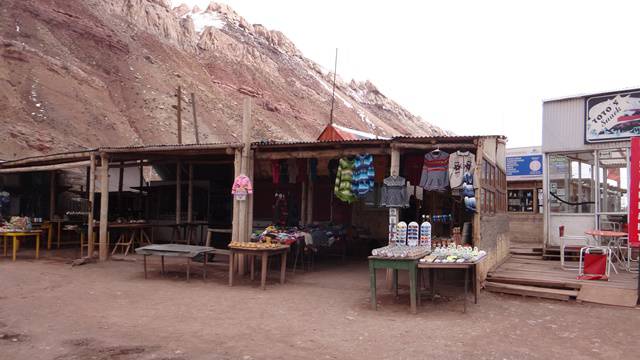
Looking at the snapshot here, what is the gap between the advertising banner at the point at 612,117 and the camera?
1124 centimetres

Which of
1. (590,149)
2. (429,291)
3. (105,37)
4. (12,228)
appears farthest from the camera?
(105,37)

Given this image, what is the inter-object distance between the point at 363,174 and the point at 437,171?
62.6 inches

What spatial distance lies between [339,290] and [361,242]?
5.73m

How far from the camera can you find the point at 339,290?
30.3 ft

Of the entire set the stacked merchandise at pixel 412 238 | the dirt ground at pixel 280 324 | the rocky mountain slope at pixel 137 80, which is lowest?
the dirt ground at pixel 280 324

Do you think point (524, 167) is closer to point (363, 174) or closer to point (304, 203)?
point (304, 203)

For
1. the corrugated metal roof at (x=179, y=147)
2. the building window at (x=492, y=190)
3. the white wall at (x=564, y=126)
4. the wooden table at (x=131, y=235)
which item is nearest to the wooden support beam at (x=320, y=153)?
the corrugated metal roof at (x=179, y=147)

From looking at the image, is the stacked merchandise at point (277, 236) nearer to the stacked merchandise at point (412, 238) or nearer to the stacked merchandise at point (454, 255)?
the stacked merchandise at point (412, 238)

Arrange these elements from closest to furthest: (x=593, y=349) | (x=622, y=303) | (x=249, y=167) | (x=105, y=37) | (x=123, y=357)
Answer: (x=123, y=357) < (x=593, y=349) < (x=622, y=303) < (x=249, y=167) < (x=105, y=37)

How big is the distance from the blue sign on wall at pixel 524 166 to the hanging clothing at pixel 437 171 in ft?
36.4

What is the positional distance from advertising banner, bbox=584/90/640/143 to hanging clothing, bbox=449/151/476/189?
4.56 m

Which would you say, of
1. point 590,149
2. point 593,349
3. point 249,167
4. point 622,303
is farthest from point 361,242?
point 593,349

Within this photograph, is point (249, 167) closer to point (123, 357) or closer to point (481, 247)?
point (481, 247)

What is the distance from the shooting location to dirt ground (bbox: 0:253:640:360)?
5.46 meters
